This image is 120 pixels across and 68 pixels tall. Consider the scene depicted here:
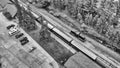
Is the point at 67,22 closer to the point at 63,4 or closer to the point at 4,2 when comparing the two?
the point at 63,4

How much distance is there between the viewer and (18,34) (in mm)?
41156

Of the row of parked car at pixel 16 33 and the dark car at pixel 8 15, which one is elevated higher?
the dark car at pixel 8 15

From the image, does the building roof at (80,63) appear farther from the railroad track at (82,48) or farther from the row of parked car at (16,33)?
the row of parked car at (16,33)

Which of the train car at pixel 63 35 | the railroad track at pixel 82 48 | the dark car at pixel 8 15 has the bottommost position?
the railroad track at pixel 82 48

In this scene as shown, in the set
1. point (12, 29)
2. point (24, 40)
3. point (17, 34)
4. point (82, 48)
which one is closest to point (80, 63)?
point (82, 48)

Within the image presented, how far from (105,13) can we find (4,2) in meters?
44.6

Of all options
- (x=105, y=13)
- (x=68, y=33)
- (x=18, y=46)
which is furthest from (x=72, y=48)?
(x=105, y=13)

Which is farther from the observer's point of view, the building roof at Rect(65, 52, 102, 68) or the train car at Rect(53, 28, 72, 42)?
the train car at Rect(53, 28, 72, 42)

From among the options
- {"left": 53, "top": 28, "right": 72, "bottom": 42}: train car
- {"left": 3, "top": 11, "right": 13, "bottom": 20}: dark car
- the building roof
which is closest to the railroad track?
{"left": 53, "top": 28, "right": 72, "bottom": 42}: train car

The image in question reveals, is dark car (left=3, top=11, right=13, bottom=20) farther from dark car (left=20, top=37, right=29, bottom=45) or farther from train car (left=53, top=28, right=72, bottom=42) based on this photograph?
train car (left=53, top=28, right=72, bottom=42)

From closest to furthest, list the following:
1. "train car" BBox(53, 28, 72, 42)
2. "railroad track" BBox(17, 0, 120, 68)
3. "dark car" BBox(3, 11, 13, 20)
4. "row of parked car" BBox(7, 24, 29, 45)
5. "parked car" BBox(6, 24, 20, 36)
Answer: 1. "railroad track" BBox(17, 0, 120, 68)
2. "train car" BBox(53, 28, 72, 42)
3. "row of parked car" BBox(7, 24, 29, 45)
4. "parked car" BBox(6, 24, 20, 36)
5. "dark car" BBox(3, 11, 13, 20)

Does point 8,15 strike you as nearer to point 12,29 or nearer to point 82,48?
point 12,29

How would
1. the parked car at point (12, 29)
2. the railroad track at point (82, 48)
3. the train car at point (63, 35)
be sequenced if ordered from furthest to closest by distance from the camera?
the parked car at point (12, 29)
the train car at point (63, 35)
the railroad track at point (82, 48)

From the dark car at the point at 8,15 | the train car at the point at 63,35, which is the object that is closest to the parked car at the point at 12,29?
the dark car at the point at 8,15
